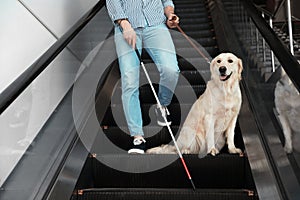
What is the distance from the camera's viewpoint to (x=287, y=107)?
2.91 metres

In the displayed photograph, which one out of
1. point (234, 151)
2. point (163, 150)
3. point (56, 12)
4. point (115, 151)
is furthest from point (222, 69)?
point (56, 12)

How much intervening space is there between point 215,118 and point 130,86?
74 cm

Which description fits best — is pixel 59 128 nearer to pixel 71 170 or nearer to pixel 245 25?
pixel 71 170

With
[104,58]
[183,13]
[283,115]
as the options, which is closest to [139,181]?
[283,115]

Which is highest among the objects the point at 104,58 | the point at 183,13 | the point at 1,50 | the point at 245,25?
the point at 1,50

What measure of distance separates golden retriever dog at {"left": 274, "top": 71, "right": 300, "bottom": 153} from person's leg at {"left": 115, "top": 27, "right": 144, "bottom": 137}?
3.74 feet

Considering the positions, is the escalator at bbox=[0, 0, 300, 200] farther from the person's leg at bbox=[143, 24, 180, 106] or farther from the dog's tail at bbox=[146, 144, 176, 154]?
the person's leg at bbox=[143, 24, 180, 106]

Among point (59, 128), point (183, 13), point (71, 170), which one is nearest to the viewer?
point (71, 170)

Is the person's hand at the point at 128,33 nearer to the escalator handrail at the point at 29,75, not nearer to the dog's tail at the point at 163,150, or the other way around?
the escalator handrail at the point at 29,75

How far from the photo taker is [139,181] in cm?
348

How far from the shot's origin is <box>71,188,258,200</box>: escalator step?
292cm

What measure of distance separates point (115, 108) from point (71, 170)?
4.99 feet

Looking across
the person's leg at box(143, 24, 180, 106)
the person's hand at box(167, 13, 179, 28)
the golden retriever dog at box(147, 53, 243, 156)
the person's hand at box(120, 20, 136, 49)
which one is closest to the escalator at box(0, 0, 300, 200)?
the golden retriever dog at box(147, 53, 243, 156)

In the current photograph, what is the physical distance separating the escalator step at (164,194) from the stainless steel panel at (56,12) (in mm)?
1580
